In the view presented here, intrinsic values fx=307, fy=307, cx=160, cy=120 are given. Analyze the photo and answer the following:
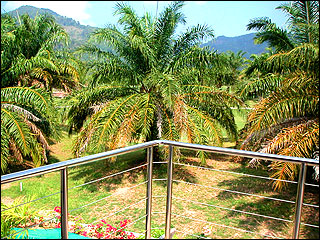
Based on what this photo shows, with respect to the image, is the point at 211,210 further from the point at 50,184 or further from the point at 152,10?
the point at 152,10

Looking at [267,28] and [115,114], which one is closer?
[115,114]

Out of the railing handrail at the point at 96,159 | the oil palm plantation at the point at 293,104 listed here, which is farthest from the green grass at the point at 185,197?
the railing handrail at the point at 96,159

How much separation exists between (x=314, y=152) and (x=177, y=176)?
3444 mm

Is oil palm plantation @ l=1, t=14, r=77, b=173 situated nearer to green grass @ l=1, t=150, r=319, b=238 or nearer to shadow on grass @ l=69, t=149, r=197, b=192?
green grass @ l=1, t=150, r=319, b=238

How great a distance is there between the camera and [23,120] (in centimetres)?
773

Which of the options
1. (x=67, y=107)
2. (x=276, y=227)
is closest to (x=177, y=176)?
(x=276, y=227)

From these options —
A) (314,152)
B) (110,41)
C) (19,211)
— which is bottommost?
(19,211)

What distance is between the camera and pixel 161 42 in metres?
8.19

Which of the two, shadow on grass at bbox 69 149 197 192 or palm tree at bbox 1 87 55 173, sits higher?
palm tree at bbox 1 87 55 173

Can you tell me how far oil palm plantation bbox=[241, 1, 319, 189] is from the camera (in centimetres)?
576

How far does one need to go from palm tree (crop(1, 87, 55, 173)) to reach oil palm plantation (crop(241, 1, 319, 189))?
502cm

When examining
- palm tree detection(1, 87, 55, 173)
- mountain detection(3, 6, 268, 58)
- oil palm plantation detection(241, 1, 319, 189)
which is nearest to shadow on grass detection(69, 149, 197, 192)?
palm tree detection(1, 87, 55, 173)

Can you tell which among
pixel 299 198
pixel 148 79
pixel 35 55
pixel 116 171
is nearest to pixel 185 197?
pixel 116 171

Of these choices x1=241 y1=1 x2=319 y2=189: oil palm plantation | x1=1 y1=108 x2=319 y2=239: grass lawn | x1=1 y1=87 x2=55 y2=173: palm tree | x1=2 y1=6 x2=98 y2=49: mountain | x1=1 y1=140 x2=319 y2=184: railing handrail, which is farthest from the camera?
x1=2 y1=6 x2=98 y2=49: mountain
